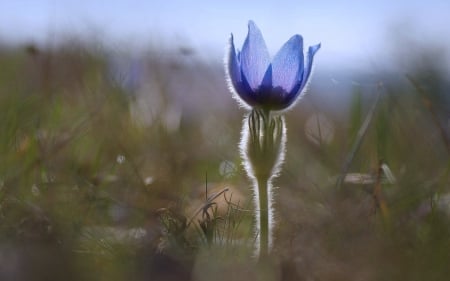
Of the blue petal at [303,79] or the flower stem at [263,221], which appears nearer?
the flower stem at [263,221]

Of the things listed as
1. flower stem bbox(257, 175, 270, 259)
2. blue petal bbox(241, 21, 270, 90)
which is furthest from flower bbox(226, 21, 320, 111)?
flower stem bbox(257, 175, 270, 259)

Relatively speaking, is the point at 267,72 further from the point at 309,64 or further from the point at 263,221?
the point at 263,221

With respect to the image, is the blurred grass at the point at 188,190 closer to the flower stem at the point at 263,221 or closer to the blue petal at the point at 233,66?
the flower stem at the point at 263,221

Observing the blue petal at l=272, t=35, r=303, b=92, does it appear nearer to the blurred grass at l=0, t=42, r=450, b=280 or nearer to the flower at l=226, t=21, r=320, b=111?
the flower at l=226, t=21, r=320, b=111

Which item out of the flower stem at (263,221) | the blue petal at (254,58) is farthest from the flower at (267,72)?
the flower stem at (263,221)

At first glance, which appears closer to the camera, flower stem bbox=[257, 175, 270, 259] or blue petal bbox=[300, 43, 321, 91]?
flower stem bbox=[257, 175, 270, 259]

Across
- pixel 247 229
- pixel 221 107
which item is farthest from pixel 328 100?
pixel 247 229
